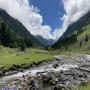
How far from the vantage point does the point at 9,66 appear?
299 ft

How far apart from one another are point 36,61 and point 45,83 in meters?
47.3

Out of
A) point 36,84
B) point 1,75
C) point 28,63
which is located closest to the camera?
point 36,84

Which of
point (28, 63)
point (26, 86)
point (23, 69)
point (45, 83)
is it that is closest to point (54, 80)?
point (45, 83)

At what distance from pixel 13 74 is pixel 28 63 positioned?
1449 centimetres

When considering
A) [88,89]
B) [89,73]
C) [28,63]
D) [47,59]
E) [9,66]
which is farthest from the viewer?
[47,59]

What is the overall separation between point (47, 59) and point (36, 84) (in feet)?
192

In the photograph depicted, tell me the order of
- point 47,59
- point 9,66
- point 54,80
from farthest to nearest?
point 47,59 < point 9,66 < point 54,80

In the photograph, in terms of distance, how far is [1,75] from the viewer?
272 ft

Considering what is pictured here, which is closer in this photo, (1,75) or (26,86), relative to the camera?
A: (26,86)

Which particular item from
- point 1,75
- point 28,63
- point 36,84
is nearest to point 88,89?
point 36,84

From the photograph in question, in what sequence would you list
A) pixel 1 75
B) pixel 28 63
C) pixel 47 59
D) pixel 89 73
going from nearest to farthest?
pixel 89 73, pixel 1 75, pixel 28 63, pixel 47 59

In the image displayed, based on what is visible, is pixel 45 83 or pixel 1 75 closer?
pixel 45 83

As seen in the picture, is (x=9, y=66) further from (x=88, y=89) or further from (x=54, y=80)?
(x=88, y=89)

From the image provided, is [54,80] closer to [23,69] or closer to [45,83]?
[45,83]
